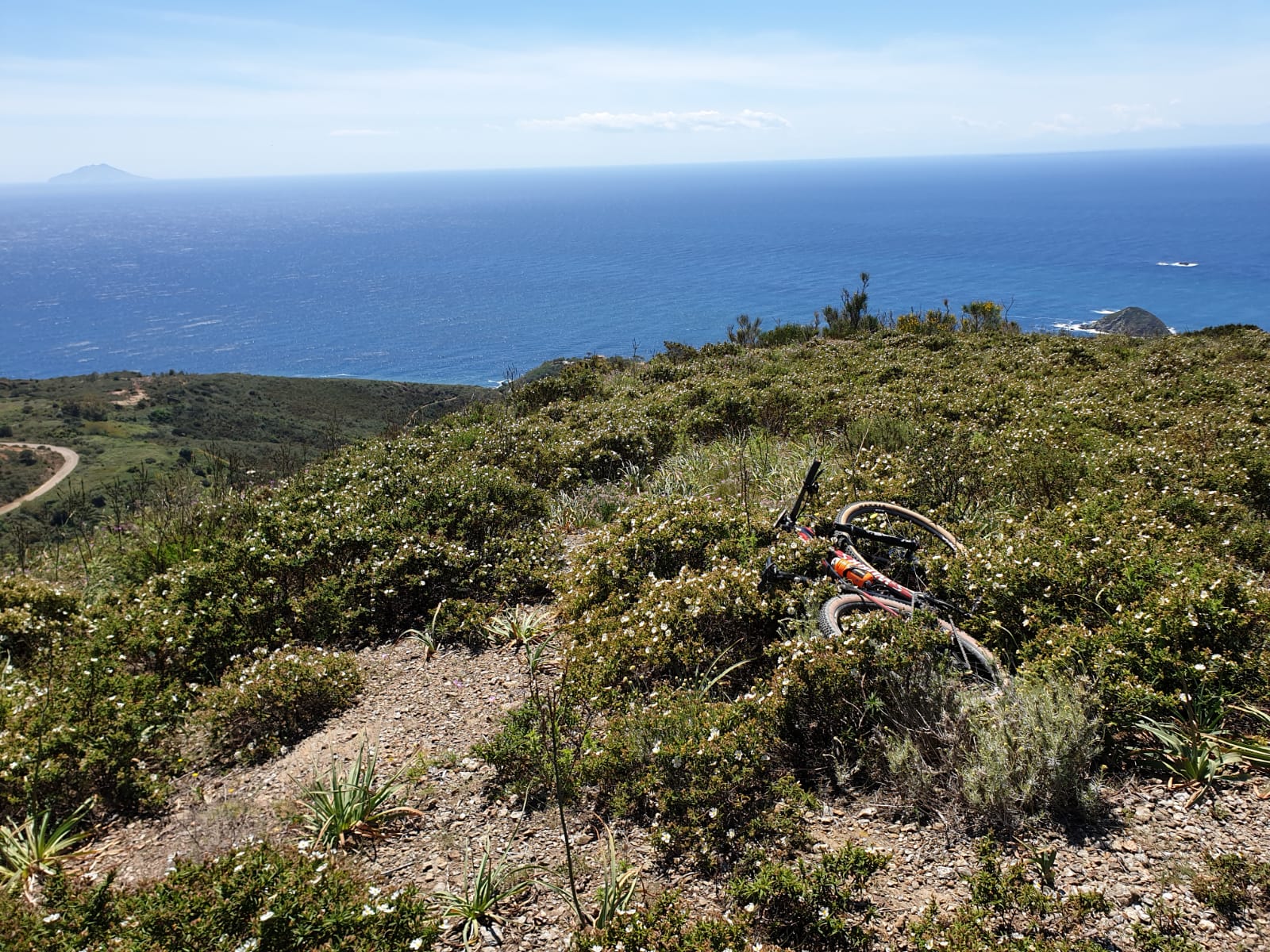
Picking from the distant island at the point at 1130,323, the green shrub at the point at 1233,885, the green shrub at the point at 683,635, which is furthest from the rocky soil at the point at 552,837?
the distant island at the point at 1130,323

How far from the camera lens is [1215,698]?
3.50m

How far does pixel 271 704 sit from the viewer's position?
4746 millimetres

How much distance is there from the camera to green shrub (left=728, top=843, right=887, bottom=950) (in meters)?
2.73

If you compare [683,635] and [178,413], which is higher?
[683,635]

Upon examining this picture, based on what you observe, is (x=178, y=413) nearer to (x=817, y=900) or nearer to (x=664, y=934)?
(x=664, y=934)

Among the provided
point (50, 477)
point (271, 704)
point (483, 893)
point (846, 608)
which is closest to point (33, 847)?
point (271, 704)

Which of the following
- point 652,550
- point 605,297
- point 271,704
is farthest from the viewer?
point 605,297

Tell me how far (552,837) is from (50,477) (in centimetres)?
6530

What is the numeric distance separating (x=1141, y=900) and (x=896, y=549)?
315 cm

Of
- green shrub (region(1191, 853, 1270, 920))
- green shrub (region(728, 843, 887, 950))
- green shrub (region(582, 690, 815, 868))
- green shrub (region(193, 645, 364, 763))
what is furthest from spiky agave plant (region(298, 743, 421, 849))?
green shrub (region(1191, 853, 1270, 920))

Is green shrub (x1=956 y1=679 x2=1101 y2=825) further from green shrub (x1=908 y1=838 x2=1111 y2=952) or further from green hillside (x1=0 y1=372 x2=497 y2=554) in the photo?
green hillside (x1=0 y1=372 x2=497 y2=554)

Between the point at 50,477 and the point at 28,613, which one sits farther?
the point at 50,477

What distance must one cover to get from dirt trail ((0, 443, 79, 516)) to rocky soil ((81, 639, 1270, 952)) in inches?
1964

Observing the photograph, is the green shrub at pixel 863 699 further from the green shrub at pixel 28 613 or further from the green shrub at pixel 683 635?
the green shrub at pixel 28 613
